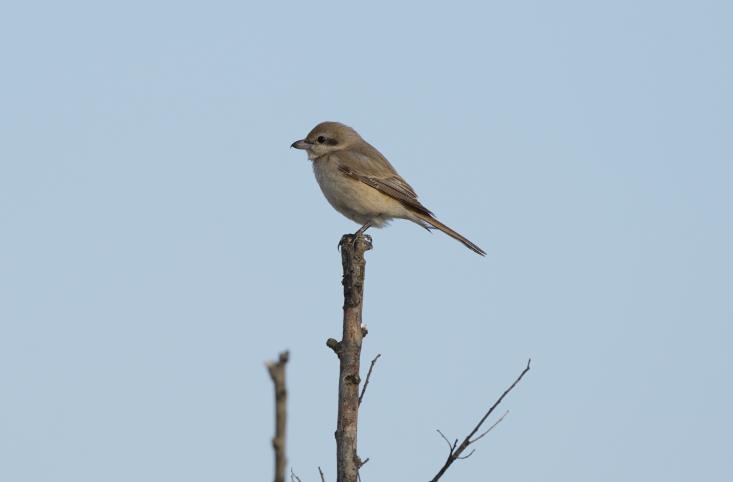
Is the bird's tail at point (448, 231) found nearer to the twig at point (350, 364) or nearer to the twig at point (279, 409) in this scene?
the twig at point (350, 364)

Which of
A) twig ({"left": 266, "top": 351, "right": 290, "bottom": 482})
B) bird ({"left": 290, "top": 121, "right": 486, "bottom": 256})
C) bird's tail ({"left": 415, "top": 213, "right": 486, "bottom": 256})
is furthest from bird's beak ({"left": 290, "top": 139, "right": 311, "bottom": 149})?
twig ({"left": 266, "top": 351, "right": 290, "bottom": 482})

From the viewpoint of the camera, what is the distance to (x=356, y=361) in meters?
5.26

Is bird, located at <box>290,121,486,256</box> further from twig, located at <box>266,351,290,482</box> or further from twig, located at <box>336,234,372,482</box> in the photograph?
twig, located at <box>266,351,290,482</box>

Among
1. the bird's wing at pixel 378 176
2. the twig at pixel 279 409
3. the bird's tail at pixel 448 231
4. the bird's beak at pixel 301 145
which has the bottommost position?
the twig at pixel 279 409

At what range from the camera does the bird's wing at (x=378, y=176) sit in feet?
32.6

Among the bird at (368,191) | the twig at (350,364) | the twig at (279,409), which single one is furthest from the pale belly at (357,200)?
the twig at (279,409)

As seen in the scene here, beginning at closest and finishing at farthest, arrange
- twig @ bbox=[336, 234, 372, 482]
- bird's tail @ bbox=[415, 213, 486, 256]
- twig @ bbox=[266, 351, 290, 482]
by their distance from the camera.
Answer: twig @ bbox=[266, 351, 290, 482], twig @ bbox=[336, 234, 372, 482], bird's tail @ bbox=[415, 213, 486, 256]

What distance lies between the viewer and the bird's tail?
978 cm

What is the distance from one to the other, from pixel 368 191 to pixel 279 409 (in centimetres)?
793

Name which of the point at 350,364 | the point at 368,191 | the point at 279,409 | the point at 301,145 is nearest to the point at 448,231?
the point at 368,191

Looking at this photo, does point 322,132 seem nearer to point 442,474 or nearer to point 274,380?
point 442,474

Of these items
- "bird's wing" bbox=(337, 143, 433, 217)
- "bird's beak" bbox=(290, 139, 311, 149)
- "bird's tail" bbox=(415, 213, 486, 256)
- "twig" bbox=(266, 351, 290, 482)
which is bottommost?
"twig" bbox=(266, 351, 290, 482)

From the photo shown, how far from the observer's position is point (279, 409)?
1943 millimetres

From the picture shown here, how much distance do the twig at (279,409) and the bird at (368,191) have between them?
25.2 ft
